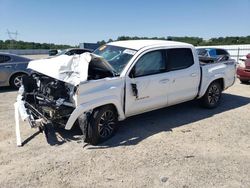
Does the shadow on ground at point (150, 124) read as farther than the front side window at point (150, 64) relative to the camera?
No

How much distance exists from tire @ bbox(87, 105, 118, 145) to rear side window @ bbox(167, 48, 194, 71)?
Result: 187cm

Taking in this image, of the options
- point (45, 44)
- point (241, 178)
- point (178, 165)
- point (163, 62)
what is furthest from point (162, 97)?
point (45, 44)

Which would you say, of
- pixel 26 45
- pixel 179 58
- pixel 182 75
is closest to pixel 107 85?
pixel 182 75

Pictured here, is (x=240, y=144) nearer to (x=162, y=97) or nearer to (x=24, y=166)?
(x=162, y=97)

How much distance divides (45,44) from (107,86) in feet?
296

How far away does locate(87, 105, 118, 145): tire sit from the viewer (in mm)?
5445

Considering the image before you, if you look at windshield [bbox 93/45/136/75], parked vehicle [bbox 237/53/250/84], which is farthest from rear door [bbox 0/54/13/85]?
parked vehicle [bbox 237/53/250/84]

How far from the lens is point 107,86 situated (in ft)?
18.4

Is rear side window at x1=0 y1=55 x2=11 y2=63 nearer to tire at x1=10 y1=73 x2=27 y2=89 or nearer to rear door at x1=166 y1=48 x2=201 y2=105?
tire at x1=10 y1=73 x2=27 y2=89

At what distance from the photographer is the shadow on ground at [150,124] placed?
5.87m

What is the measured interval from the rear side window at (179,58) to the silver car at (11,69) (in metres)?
6.33

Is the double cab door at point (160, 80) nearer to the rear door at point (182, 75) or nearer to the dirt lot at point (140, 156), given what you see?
the rear door at point (182, 75)

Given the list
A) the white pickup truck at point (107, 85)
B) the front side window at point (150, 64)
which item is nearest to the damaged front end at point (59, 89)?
the white pickup truck at point (107, 85)

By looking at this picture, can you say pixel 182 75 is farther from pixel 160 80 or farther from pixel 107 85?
pixel 107 85
